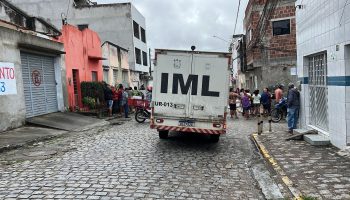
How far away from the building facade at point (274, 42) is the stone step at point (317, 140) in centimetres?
1585

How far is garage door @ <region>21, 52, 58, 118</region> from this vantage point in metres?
15.5

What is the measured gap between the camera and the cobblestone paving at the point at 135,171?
6.49 m

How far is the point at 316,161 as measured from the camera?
27.2 feet

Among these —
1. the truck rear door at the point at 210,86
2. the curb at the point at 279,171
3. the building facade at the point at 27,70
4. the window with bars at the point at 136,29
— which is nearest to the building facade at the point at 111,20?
the window with bars at the point at 136,29

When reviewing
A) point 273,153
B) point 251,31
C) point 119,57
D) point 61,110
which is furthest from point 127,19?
point 273,153

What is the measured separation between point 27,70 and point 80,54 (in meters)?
6.42

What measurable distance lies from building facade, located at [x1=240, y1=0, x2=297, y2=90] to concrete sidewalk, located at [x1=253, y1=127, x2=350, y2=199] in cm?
1671

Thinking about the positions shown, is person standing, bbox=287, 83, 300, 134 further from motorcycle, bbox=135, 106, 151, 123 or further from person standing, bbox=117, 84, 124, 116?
person standing, bbox=117, 84, 124, 116

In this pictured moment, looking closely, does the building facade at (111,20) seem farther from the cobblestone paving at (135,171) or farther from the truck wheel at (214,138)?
the cobblestone paving at (135,171)

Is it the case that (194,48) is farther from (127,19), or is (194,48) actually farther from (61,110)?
(127,19)

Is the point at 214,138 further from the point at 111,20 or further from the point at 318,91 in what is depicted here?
the point at 111,20

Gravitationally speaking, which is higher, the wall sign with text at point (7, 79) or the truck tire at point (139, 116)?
the wall sign with text at point (7, 79)

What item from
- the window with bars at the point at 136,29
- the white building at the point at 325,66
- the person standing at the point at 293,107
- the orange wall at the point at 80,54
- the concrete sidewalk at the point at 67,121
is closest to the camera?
the white building at the point at 325,66

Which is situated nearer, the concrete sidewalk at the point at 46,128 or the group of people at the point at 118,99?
the concrete sidewalk at the point at 46,128
